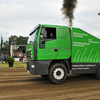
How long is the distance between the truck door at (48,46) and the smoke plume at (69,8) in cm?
1908

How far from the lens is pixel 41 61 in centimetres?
627

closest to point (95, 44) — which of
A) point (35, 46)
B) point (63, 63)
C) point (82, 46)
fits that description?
point (82, 46)

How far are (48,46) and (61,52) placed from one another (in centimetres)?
72

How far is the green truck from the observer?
6.25 m

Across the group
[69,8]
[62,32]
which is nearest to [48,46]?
[62,32]

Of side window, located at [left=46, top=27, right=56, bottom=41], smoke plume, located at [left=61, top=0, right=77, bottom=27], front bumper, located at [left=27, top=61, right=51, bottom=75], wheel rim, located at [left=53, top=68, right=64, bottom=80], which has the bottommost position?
wheel rim, located at [left=53, top=68, right=64, bottom=80]

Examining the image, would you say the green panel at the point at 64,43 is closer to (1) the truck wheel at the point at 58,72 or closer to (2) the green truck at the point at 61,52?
(2) the green truck at the point at 61,52

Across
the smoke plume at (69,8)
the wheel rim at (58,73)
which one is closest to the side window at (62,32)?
the wheel rim at (58,73)

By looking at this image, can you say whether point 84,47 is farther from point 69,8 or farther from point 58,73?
point 69,8

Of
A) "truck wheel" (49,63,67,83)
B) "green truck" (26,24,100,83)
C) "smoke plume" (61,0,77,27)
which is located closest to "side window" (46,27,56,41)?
"green truck" (26,24,100,83)

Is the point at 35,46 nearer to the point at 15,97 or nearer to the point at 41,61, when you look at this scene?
the point at 41,61

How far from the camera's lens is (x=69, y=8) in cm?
2416

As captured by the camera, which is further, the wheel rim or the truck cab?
the wheel rim

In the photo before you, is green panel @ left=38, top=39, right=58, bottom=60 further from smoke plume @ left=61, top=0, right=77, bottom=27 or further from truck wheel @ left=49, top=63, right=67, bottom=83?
smoke plume @ left=61, top=0, right=77, bottom=27
